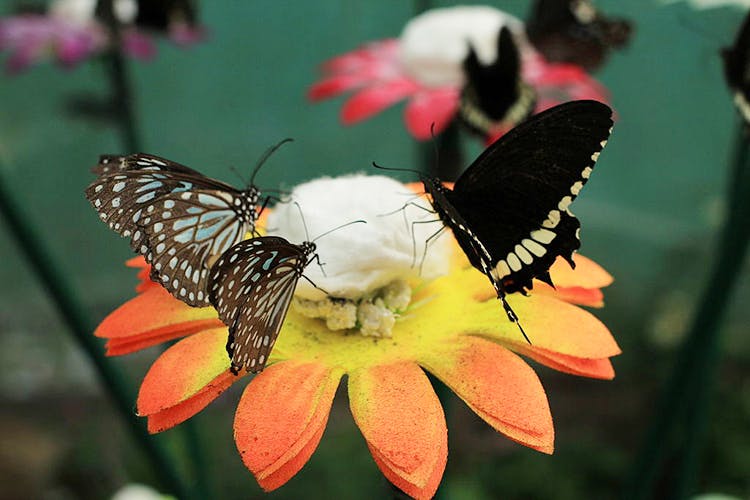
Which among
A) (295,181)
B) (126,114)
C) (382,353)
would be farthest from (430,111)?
(295,181)

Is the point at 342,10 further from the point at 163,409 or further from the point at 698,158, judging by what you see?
the point at 163,409

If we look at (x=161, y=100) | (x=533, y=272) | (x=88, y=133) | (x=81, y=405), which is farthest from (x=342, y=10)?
(x=533, y=272)

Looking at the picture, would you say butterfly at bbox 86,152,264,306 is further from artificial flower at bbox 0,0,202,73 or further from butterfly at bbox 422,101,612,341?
artificial flower at bbox 0,0,202,73

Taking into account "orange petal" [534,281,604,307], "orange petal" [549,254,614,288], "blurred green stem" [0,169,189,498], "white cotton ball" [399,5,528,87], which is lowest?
"blurred green stem" [0,169,189,498]

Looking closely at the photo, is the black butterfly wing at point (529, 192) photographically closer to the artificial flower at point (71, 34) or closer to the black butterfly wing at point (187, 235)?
the black butterfly wing at point (187, 235)

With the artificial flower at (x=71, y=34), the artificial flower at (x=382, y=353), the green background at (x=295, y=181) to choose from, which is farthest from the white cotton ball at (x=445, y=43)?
the green background at (x=295, y=181)

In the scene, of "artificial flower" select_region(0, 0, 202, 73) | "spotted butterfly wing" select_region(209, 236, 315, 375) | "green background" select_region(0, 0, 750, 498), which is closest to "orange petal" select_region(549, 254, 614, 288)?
"spotted butterfly wing" select_region(209, 236, 315, 375)

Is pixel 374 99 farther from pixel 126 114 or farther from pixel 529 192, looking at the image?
pixel 529 192
